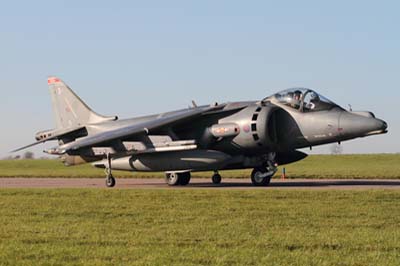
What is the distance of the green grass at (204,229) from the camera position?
7.52 meters

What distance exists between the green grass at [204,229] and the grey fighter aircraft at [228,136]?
5.33 meters

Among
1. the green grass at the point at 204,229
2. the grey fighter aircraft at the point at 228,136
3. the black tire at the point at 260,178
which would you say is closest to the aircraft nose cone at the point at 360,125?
the grey fighter aircraft at the point at 228,136

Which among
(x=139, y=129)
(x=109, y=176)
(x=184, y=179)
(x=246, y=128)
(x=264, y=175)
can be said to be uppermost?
(x=139, y=129)

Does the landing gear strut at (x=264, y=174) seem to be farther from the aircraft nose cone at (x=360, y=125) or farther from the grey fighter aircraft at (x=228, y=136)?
the aircraft nose cone at (x=360, y=125)

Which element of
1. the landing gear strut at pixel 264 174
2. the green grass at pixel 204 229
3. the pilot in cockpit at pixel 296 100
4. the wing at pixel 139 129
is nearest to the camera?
the green grass at pixel 204 229

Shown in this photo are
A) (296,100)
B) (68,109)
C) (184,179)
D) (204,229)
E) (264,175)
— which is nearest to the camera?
(204,229)

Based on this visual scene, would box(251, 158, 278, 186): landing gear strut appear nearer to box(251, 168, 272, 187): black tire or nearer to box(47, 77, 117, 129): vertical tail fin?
box(251, 168, 272, 187): black tire

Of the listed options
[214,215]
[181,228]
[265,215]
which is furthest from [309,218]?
[181,228]

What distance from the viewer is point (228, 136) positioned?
2261 centimetres

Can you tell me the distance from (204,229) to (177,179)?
14950mm

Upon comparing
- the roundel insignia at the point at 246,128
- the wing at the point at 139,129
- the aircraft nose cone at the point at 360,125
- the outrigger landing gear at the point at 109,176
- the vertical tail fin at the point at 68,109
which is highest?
the vertical tail fin at the point at 68,109

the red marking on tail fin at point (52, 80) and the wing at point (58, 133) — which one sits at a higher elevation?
the red marking on tail fin at point (52, 80)

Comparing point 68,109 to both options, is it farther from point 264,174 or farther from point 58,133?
point 264,174

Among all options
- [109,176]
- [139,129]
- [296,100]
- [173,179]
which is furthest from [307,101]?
[109,176]
